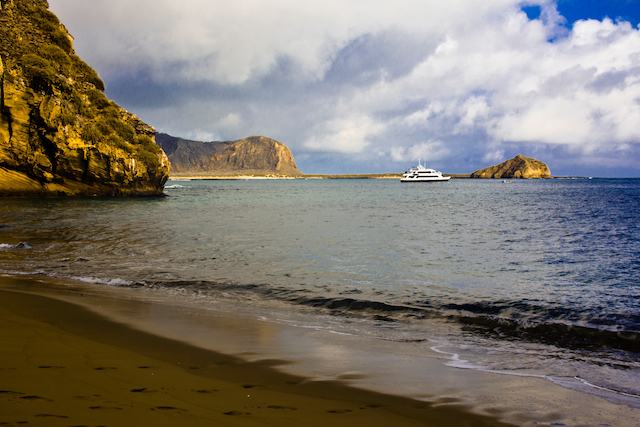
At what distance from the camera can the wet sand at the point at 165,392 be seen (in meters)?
3.30

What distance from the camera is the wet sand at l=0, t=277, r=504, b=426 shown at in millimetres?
3303

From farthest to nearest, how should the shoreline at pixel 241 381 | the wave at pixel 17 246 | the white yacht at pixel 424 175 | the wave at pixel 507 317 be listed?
the white yacht at pixel 424 175
the wave at pixel 17 246
the wave at pixel 507 317
the shoreline at pixel 241 381

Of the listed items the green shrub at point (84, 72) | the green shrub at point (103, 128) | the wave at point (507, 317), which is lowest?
the wave at point (507, 317)

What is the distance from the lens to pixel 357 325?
7523mm

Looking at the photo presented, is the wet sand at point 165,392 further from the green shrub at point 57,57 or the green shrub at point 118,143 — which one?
the green shrub at point 57,57

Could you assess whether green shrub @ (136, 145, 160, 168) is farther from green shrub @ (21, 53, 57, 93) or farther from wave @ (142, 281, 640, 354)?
wave @ (142, 281, 640, 354)

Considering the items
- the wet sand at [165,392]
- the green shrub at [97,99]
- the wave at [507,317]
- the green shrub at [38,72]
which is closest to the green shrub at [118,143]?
the green shrub at [97,99]

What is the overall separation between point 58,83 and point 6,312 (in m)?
48.1

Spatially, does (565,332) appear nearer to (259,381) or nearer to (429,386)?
(429,386)

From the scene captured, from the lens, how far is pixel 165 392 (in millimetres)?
3859

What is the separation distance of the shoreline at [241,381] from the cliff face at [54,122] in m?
Result: 45.0

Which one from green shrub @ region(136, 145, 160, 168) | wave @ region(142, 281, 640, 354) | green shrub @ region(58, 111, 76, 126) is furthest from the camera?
green shrub @ region(136, 145, 160, 168)

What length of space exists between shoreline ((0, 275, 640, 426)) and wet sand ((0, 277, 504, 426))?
0.04 feet

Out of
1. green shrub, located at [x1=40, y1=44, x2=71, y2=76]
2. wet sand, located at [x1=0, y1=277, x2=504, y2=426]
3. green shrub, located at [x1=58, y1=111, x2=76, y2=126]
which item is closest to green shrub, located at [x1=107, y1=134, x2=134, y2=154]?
green shrub, located at [x1=58, y1=111, x2=76, y2=126]
